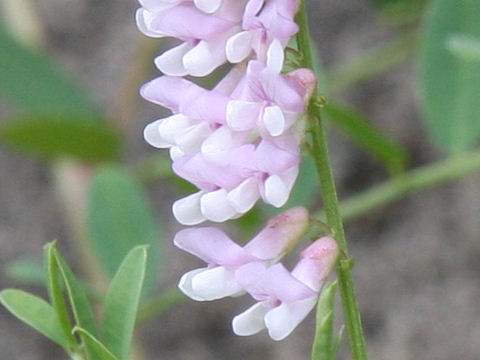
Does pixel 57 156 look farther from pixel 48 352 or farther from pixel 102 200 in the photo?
pixel 48 352

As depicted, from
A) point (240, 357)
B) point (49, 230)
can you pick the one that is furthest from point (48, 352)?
point (240, 357)

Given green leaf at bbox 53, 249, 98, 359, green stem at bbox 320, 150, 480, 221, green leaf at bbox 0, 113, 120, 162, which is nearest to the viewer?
green leaf at bbox 53, 249, 98, 359

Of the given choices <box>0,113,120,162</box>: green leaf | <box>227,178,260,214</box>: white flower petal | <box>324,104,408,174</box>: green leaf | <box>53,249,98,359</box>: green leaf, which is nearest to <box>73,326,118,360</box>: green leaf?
<box>53,249,98,359</box>: green leaf

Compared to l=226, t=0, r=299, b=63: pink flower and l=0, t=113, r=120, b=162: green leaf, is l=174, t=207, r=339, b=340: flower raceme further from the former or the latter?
l=0, t=113, r=120, b=162: green leaf

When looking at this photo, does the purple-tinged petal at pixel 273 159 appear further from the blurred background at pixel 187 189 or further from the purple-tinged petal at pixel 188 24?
the blurred background at pixel 187 189

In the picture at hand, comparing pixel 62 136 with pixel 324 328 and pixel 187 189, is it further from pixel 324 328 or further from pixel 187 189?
pixel 324 328

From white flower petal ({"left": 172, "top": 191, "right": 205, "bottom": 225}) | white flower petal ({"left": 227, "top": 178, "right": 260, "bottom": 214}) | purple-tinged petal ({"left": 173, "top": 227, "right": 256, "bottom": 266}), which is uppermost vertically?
white flower petal ({"left": 227, "top": 178, "right": 260, "bottom": 214})

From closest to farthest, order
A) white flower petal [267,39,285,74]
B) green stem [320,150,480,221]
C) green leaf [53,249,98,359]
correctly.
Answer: white flower petal [267,39,285,74]
green leaf [53,249,98,359]
green stem [320,150,480,221]
